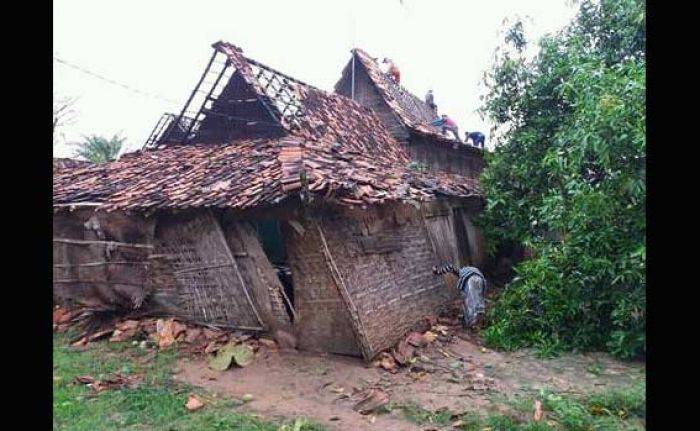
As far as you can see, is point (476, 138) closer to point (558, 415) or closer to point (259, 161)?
point (259, 161)

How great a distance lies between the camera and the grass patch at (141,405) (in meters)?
5.05

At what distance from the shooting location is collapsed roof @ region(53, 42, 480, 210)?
22.6 feet

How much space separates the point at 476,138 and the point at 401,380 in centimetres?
1132

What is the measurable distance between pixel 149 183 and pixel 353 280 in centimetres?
436

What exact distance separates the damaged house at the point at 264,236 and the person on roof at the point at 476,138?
230 inches

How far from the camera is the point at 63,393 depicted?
232 inches

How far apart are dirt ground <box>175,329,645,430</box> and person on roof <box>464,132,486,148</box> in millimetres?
9800

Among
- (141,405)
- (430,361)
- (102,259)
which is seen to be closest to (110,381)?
(141,405)

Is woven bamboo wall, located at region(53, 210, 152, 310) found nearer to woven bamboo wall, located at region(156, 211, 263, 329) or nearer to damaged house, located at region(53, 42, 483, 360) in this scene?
damaged house, located at region(53, 42, 483, 360)

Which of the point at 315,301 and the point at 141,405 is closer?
the point at 141,405

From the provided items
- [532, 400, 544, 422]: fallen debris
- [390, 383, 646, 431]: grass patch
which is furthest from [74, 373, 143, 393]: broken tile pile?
[532, 400, 544, 422]: fallen debris

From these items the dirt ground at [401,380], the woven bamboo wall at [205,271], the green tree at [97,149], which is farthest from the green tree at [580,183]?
the green tree at [97,149]

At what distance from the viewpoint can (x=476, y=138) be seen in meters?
16.0

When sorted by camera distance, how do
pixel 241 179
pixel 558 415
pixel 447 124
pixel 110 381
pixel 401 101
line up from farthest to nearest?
1. pixel 447 124
2. pixel 401 101
3. pixel 241 179
4. pixel 110 381
5. pixel 558 415
